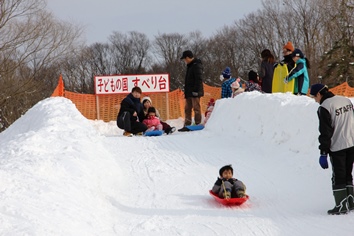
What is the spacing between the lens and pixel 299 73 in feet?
35.8

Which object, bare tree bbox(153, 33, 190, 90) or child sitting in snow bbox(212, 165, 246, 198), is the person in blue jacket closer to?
child sitting in snow bbox(212, 165, 246, 198)

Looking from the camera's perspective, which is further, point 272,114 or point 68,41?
point 68,41

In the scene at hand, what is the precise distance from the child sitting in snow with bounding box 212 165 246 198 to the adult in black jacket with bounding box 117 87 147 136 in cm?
569

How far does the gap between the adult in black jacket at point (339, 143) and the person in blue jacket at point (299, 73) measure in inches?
202

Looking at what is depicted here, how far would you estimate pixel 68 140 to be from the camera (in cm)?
809

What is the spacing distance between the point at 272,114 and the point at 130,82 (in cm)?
1072

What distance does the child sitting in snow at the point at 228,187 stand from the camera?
6.37 metres

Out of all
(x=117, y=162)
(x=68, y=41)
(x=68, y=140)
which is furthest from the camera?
(x=68, y=41)

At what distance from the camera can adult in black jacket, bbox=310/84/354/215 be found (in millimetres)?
5758

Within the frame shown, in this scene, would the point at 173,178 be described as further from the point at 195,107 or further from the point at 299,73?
the point at 195,107

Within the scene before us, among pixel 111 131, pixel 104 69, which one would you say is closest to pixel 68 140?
pixel 111 131

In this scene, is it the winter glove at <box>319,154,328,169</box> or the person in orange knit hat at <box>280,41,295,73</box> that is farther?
the person in orange knit hat at <box>280,41,295,73</box>

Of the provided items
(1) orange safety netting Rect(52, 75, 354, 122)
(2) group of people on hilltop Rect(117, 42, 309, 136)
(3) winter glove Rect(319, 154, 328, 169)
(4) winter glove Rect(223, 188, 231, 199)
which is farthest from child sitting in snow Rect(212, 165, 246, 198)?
(1) orange safety netting Rect(52, 75, 354, 122)

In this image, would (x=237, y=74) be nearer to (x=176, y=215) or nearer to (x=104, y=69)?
(x=104, y=69)
